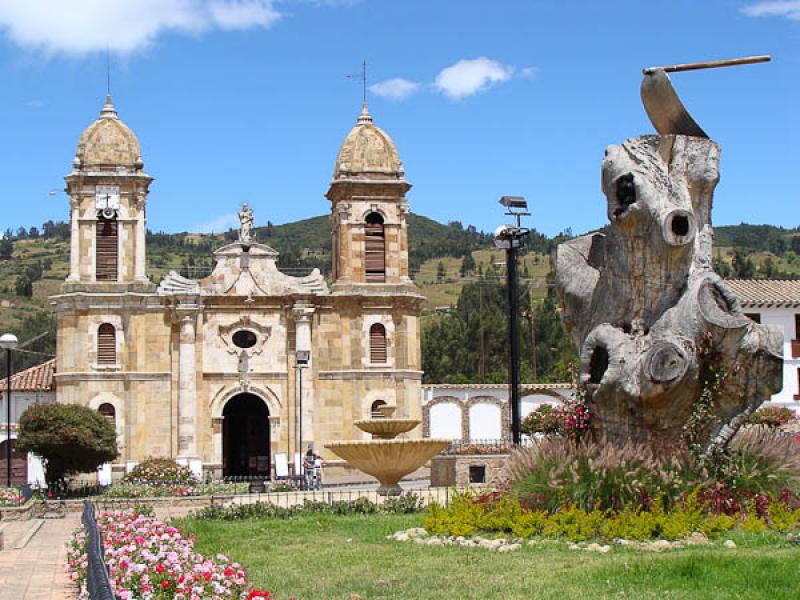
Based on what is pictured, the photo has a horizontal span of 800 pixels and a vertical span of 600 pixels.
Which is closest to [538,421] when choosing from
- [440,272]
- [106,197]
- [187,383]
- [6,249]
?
[187,383]

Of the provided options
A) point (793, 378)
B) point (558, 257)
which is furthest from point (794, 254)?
point (558, 257)

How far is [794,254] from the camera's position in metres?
120

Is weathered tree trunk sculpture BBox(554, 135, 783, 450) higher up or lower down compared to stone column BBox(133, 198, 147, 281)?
lower down

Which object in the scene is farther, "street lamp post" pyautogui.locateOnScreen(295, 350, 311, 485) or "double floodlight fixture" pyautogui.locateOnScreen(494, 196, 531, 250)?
"street lamp post" pyautogui.locateOnScreen(295, 350, 311, 485)

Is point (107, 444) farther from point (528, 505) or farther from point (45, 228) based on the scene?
point (45, 228)

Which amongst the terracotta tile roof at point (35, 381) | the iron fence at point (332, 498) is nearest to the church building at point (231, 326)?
the terracotta tile roof at point (35, 381)

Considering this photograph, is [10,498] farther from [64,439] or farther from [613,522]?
[613,522]

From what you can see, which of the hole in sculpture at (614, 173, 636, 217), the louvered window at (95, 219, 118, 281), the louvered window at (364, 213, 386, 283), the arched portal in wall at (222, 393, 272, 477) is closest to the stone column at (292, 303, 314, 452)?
the arched portal in wall at (222, 393, 272, 477)

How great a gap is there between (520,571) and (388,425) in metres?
14.9

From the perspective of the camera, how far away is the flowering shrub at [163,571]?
10.1 meters

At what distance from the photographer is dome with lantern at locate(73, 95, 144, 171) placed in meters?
42.3

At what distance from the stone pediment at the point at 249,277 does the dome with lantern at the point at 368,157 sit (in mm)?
3808

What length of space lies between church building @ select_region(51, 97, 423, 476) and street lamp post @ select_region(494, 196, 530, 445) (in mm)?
18745

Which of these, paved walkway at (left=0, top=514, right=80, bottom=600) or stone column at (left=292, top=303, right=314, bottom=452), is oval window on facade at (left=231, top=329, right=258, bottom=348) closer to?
stone column at (left=292, top=303, right=314, bottom=452)
